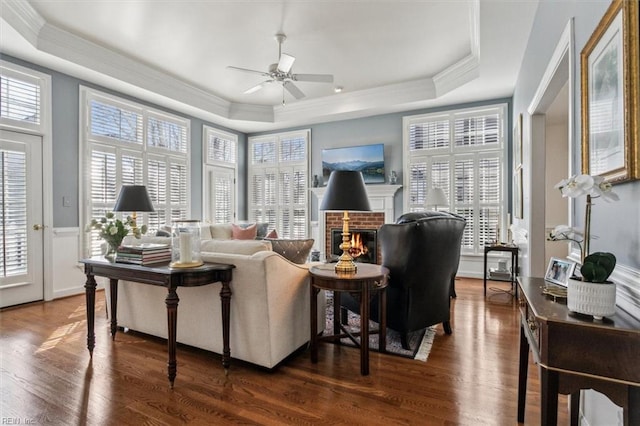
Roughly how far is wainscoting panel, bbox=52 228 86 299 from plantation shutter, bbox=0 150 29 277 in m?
0.31

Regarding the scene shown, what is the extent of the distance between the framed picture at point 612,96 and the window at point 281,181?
554 cm

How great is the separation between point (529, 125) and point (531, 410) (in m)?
2.54

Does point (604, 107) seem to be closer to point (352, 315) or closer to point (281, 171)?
point (352, 315)

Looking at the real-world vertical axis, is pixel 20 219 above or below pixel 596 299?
above

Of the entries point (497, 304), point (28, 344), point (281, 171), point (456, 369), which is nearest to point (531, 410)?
point (456, 369)

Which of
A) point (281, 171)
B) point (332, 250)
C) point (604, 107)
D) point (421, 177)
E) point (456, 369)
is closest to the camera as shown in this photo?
point (604, 107)

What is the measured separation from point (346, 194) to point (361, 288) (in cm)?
66

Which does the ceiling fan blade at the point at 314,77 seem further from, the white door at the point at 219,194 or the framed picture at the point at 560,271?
the white door at the point at 219,194

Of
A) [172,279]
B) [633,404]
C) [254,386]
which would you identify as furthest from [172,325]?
[633,404]

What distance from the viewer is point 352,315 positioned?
357cm

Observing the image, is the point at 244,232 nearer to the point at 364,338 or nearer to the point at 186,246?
the point at 186,246

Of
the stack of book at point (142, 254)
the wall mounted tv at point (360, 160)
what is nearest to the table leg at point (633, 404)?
the stack of book at point (142, 254)

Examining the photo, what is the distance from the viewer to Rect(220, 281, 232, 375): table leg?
7.38 feet

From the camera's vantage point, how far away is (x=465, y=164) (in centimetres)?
554
